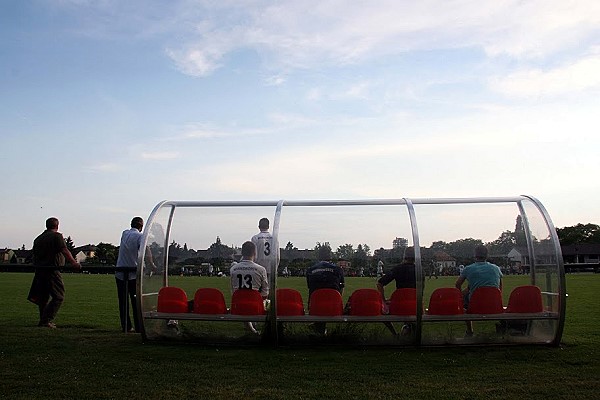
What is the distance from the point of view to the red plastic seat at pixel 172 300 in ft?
34.0

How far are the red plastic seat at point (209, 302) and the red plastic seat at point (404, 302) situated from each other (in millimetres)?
2677

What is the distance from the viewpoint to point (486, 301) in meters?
9.95

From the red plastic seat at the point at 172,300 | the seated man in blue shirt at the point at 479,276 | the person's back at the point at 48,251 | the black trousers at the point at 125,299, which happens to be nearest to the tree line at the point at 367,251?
the seated man in blue shirt at the point at 479,276

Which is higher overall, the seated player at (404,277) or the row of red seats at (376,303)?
the seated player at (404,277)

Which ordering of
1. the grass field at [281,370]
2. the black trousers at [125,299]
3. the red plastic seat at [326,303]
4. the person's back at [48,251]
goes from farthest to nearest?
the person's back at [48,251], the black trousers at [125,299], the red plastic seat at [326,303], the grass field at [281,370]

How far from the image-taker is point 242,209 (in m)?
11.0

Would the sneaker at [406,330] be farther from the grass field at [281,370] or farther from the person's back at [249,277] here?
the person's back at [249,277]

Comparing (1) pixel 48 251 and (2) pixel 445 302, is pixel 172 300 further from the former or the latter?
(2) pixel 445 302

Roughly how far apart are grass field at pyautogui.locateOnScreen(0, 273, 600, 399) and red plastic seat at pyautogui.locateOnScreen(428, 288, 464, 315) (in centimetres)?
15

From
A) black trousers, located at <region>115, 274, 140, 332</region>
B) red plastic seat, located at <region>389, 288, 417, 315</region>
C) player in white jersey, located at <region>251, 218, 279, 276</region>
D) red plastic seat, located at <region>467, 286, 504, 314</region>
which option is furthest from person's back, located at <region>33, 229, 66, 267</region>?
red plastic seat, located at <region>467, 286, 504, 314</region>

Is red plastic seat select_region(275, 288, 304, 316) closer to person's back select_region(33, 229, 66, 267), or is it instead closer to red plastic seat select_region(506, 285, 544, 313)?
red plastic seat select_region(506, 285, 544, 313)

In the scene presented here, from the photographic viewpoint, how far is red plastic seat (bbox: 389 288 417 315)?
9830 millimetres

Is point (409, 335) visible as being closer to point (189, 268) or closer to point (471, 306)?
point (471, 306)

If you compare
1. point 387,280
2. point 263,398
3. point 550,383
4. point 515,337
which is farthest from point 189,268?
point 550,383
